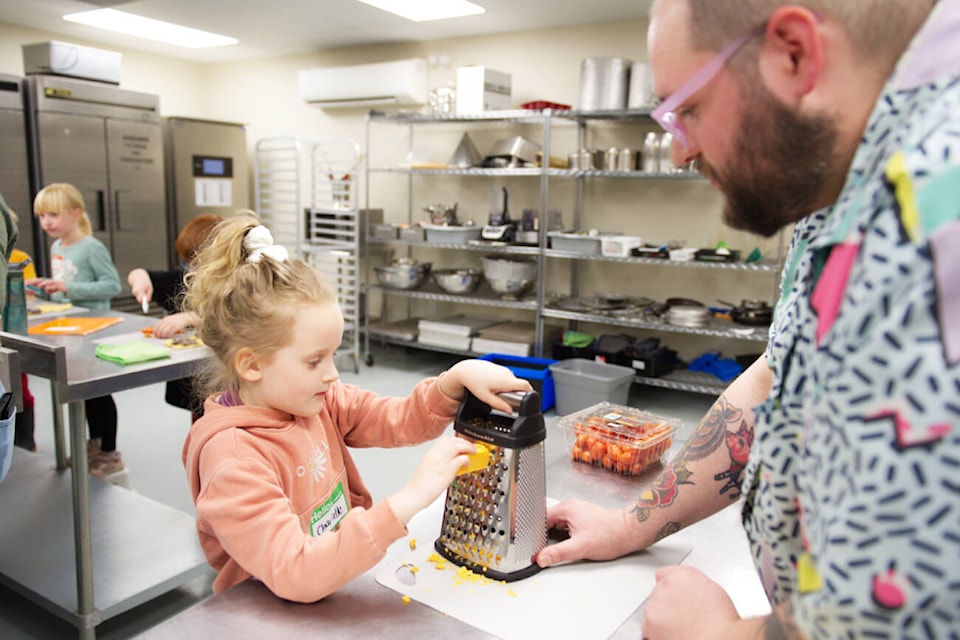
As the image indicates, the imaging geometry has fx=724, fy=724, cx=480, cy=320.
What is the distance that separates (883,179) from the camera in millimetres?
498

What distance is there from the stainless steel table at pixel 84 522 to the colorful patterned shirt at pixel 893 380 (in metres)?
1.89

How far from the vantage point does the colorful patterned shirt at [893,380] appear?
45 cm

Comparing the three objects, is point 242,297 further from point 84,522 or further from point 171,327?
point 171,327

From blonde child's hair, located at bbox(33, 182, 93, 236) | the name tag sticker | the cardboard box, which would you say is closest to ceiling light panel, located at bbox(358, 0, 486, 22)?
the cardboard box

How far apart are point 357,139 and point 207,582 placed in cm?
427

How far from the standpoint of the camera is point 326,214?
209 inches

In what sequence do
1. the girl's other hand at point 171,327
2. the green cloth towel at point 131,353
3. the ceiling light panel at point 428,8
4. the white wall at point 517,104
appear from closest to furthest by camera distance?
the green cloth towel at point 131,353 < the girl's other hand at point 171,327 < the ceiling light panel at point 428,8 < the white wall at point 517,104

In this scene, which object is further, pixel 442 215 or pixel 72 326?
pixel 442 215

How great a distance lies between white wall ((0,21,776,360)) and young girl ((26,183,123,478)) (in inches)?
105

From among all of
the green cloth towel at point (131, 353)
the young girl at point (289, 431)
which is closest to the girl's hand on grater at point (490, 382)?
the young girl at point (289, 431)

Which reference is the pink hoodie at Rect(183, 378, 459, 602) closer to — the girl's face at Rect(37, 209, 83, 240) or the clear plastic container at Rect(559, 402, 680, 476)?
the clear plastic container at Rect(559, 402, 680, 476)

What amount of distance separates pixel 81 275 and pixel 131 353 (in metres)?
1.54

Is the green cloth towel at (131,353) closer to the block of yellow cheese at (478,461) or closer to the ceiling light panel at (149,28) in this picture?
the block of yellow cheese at (478,461)

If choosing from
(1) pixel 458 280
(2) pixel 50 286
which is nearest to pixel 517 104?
(1) pixel 458 280
